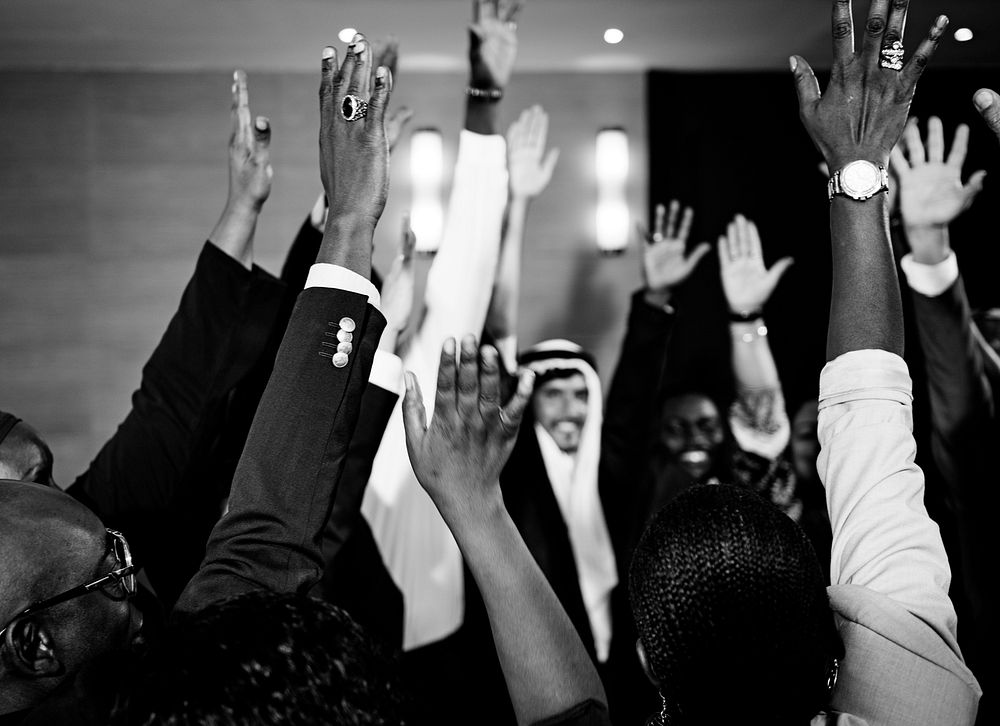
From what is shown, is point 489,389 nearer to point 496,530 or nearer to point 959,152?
point 496,530

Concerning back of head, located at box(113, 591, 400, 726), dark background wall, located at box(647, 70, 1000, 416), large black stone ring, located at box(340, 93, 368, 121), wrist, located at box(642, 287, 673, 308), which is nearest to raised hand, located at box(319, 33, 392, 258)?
large black stone ring, located at box(340, 93, 368, 121)

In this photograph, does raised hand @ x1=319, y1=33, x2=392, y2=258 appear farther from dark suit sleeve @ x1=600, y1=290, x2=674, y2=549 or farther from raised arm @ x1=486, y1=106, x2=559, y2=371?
dark suit sleeve @ x1=600, y1=290, x2=674, y2=549

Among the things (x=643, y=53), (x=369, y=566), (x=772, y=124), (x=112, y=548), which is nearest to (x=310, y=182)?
(x=643, y=53)

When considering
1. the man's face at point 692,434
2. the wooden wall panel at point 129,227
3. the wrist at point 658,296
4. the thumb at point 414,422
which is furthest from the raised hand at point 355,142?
the wooden wall panel at point 129,227

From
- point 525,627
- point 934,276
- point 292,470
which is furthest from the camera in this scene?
point 934,276

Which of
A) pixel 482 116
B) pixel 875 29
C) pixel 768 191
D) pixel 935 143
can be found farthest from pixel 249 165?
pixel 768 191

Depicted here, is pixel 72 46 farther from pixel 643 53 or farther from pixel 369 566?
pixel 369 566

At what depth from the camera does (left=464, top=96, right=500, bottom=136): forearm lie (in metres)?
2.16

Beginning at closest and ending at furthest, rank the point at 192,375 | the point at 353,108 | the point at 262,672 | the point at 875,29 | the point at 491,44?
the point at 262,672
the point at 353,108
the point at 875,29
the point at 192,375
the point at 491,44

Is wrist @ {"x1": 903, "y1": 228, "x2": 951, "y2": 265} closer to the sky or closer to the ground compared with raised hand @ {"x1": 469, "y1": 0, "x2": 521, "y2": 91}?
closer to the ground

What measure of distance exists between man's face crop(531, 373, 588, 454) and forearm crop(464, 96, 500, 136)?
47.6 inches

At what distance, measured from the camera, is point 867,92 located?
1295 mm

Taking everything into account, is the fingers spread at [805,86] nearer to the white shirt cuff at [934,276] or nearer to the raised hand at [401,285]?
the white shirt cuff at [934,276]

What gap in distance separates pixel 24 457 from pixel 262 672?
98 cm
